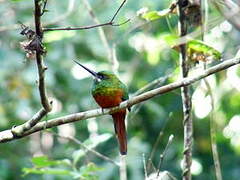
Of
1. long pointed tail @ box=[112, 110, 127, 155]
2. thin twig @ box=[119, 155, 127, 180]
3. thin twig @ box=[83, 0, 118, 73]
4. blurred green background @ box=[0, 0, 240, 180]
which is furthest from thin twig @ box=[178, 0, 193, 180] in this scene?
blurred green background @ box=[0, 0, 240, 180]

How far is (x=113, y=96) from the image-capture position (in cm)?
324

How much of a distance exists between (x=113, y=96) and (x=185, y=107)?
445mm

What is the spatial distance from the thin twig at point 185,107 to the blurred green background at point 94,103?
1686 mm

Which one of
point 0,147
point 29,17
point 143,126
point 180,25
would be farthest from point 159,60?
point 180,25

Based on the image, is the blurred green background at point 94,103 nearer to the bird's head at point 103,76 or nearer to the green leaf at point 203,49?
the bird's head at point 103,76

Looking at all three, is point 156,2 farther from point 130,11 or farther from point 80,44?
point 80,44

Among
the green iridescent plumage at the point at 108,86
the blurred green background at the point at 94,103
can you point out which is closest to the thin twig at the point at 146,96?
the green iridescent plumage at the point at 108,86

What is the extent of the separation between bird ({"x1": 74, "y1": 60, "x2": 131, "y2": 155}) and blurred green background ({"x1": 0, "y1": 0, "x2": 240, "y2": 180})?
1253 millimetres

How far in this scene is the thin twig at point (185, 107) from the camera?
9.48 feet

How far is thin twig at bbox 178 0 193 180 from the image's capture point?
9.48 ft

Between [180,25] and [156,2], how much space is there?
1.72 m

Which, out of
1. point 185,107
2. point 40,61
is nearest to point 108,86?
point 185,107

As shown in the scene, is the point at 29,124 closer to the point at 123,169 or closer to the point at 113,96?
the point at 123,169

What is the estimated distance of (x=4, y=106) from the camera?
16.4 ft
